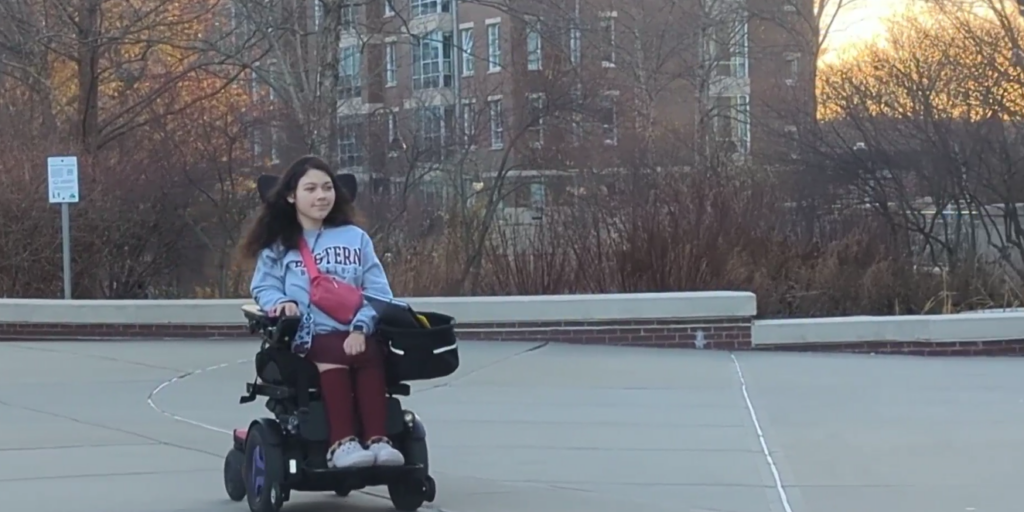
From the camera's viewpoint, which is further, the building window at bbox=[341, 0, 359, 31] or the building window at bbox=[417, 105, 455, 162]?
the building window at bbox=[417, 105, 455, 162]

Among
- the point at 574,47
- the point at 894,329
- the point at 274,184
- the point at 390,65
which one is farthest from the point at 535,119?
the point at 274,184

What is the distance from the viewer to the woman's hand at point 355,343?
6445 millimetres

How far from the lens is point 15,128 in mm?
22234

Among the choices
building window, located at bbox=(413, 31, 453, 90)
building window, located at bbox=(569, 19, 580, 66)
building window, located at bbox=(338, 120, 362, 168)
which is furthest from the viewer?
building window, located at bbox=(413, 31, 453, 90)

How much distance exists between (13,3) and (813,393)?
660 inches

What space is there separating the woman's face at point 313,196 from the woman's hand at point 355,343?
0.65m

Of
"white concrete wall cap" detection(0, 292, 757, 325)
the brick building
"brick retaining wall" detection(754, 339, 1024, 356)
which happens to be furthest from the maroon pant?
the brick building

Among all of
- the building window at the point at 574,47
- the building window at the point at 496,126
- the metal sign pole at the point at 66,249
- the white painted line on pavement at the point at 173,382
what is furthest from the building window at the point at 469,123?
the white painted line on pavement at the point at 173,382

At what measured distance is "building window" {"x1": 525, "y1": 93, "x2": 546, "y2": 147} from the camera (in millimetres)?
23312

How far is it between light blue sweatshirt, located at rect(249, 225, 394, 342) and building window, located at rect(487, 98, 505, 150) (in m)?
19.1

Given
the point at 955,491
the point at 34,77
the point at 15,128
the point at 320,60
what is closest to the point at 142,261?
the point at 320,60

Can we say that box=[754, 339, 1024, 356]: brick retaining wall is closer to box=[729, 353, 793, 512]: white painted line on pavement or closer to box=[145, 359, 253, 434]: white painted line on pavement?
box=[729, 353, 793, 512]: white painted line on pavement

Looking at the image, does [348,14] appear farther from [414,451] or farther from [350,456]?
[350,456]

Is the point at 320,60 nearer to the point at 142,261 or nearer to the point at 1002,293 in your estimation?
the point at 142,261
